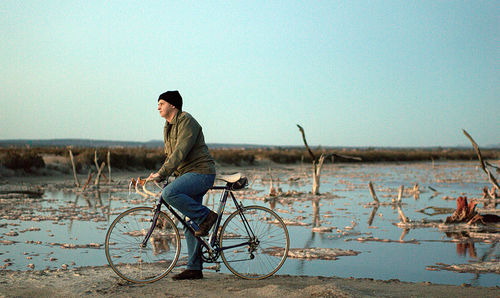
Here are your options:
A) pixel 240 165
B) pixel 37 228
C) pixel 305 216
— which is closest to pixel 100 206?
pixel 37 228

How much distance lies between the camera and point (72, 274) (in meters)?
5.29

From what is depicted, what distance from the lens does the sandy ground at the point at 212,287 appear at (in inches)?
180

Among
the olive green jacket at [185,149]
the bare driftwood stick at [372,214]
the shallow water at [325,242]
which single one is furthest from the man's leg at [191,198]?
the bare driftwood stick at [372,214]

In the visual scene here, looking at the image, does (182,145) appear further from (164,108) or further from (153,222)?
(153,222)

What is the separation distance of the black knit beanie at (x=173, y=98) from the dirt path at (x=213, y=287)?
6.29 ft

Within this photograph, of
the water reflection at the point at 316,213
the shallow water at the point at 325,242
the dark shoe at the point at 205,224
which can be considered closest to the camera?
the dark shoe at the point at 205,224

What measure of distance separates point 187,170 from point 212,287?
4.08 feet

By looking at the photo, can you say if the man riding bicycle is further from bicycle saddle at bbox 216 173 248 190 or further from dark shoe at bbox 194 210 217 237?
bicycle saddle at bbox 216 173 248 190

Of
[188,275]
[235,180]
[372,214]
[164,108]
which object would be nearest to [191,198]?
[235,180]

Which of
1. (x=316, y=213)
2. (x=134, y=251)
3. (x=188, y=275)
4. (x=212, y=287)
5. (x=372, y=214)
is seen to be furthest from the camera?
(x=316, y=213)

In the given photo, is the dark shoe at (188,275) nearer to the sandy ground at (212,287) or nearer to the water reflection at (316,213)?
the sandy ground at (212,287)

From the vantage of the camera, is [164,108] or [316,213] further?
[316,213]

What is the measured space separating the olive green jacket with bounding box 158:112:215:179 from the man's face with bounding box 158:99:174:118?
0.33 feet

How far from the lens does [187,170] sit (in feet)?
16.9
